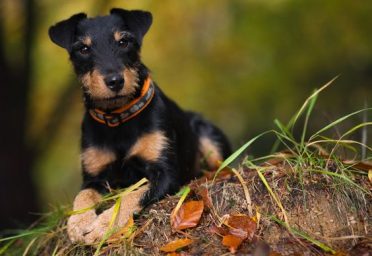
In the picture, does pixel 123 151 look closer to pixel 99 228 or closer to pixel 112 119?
pixel 112 119

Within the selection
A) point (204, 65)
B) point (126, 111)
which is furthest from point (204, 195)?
point (204, 65)

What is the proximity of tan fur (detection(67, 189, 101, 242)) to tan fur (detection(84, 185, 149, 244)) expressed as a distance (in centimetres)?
7

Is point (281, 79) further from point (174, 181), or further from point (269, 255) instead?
point (269, 255)

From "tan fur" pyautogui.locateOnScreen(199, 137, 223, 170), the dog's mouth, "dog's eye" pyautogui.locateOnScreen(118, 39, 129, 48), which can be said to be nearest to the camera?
the dog's mouth

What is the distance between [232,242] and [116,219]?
3.31 ft

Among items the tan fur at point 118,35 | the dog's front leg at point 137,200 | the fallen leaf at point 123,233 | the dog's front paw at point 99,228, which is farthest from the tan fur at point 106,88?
the fallen leaf at point 123,233

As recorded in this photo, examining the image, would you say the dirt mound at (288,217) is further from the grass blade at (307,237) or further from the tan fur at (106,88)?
the tan fur at (106,88)

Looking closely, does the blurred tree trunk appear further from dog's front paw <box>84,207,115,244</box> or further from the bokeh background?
dog's front paw <box>84,207,115,244</box>

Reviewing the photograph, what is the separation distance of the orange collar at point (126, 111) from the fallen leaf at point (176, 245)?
1.38 meters

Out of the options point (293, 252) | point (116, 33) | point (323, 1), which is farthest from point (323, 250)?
point (323, 1)

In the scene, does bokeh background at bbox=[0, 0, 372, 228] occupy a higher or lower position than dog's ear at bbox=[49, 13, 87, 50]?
lower

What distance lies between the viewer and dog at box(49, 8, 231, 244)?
4555 mm

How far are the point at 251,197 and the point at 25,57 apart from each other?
25.1 ft

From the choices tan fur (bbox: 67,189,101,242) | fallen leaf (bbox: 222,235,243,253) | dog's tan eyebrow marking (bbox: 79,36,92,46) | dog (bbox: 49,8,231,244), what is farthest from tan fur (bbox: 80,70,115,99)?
fallen leaf (bbox: 222,235,243,253)
